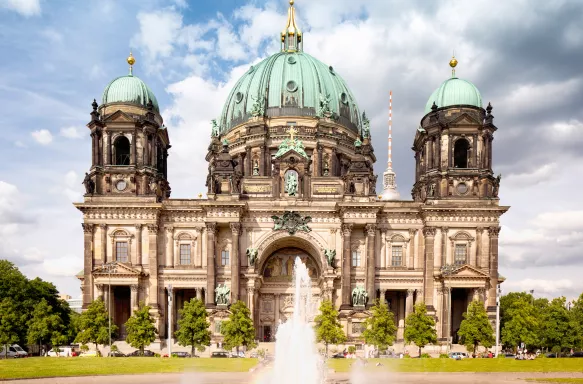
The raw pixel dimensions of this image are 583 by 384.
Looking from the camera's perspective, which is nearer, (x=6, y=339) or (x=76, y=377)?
(x=76, y=377)

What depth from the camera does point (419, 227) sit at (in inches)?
2739

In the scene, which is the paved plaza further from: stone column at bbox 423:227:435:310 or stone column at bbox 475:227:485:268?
stone column at bbox 475:227:485:268

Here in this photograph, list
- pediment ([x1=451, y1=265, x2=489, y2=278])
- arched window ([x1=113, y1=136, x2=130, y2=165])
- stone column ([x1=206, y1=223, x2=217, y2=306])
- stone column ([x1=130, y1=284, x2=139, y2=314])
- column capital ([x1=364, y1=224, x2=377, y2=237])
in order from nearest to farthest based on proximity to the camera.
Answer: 1. pediment ([x1=451, y1=265, x2=489, y2=278])
2. stone column ([x1=130, y1=284, x2=139, y2=314])
3. stone column ([x1=206, y1=223, x2=217, y2=306])
4. column capital ([x1=364, y1=224, x2=377, y2=237])
5. arched window ([x1=113, y1=136, x2=130, y2=165])

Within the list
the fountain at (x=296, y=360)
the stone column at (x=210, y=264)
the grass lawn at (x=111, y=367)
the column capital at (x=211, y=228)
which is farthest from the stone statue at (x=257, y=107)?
the fountain at (x=296, y=360)

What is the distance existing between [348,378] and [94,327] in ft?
113

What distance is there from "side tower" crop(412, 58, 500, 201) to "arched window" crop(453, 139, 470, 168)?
0.13 meters

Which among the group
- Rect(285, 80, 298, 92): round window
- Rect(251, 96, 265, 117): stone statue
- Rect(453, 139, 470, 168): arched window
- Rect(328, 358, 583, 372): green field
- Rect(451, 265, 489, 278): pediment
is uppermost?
Rect(285, 80, 298, 92): round window

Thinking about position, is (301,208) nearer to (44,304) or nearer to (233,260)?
(233,260)

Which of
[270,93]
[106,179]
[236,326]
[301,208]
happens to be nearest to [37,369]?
[236,326]

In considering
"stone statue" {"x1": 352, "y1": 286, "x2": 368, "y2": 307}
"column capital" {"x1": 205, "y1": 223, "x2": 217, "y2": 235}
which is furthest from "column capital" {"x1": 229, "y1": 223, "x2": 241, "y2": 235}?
"stone statue" {"x1": 352, "y1": 286, "x2": 368, "y2": 307}

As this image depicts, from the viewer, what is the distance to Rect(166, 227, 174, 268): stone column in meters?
69.4

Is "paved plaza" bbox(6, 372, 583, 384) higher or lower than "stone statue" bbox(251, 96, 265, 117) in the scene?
lower

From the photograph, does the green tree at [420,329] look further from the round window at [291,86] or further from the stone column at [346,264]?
the round window at [291,86]

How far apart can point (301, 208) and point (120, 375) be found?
33439 mm
